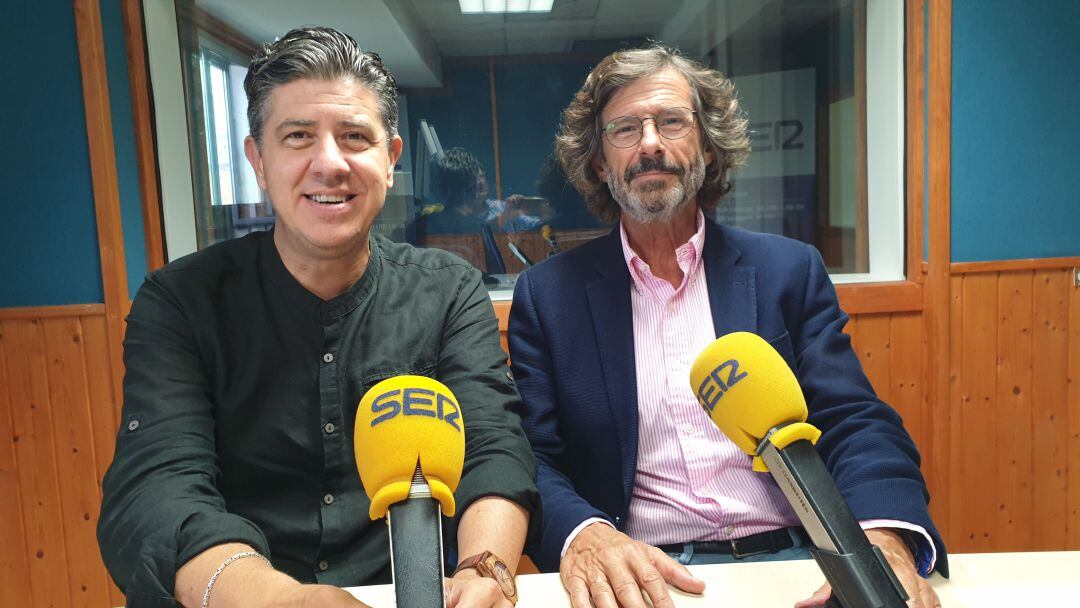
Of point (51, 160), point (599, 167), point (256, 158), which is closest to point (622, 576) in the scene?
point (256, 158)

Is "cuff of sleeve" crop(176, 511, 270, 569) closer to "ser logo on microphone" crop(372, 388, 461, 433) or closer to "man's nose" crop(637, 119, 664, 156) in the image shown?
"ser logo on microphone" crop(372, 388, 461, 433)

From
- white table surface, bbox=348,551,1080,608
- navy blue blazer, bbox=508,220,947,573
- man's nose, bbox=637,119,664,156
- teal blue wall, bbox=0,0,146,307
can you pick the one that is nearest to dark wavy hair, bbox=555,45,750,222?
man's nose, bbox=637,119,664,156

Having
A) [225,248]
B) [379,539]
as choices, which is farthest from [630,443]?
[225,248]

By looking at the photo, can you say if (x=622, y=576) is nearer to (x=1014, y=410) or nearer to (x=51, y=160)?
(x=1014, y=410)

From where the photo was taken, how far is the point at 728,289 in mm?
1652

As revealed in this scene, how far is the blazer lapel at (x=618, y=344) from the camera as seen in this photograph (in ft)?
5.25

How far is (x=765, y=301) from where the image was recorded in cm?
164

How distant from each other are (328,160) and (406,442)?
2.43 feet

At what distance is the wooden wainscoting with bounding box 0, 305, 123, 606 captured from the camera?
2387 millimetres

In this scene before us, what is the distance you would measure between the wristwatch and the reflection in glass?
1.69 m

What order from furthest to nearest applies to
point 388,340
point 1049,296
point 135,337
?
point 1049,296, point 388,340, point 135,337

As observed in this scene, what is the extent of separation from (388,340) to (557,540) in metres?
0.48

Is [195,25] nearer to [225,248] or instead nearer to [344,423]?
[225,248]

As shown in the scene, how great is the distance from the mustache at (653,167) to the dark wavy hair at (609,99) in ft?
0.52
